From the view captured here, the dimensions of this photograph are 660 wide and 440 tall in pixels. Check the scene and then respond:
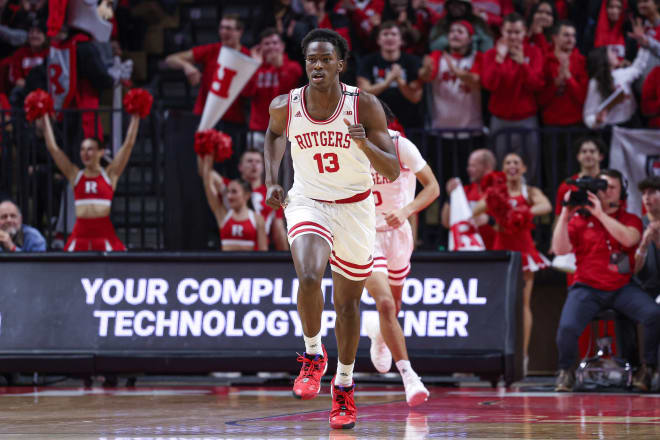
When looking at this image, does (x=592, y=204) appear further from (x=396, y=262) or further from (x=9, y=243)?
(x=9, y=243)

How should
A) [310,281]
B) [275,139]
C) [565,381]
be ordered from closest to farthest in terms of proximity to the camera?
[310,281] → [275,139] → [565,381]

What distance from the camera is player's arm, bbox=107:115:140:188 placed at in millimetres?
11219

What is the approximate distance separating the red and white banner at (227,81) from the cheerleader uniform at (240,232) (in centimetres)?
139

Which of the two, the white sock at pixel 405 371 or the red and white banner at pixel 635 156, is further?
the red and white banner at pixel 635 156

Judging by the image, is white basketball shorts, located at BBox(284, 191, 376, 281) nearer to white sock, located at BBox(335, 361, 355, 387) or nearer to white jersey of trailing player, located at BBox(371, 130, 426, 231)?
white sock, located at BBox(335, 361, 355, 387)

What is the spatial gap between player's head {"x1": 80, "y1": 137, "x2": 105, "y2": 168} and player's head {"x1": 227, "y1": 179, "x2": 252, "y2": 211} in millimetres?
1466

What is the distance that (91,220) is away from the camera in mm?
11219

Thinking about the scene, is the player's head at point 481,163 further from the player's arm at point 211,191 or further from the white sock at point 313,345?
the white sock at point 313,345

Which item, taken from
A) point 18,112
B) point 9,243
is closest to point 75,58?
point 18,112

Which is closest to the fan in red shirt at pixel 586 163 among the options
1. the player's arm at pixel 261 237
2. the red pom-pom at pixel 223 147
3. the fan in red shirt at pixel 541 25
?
the fan in red shirt at pixel 541 25

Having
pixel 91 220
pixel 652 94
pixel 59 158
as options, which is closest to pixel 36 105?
pixel 59 158

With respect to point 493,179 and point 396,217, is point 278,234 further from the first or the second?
point 396,217

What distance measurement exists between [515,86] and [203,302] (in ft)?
15.0

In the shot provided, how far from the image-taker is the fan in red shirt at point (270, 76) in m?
12.5
